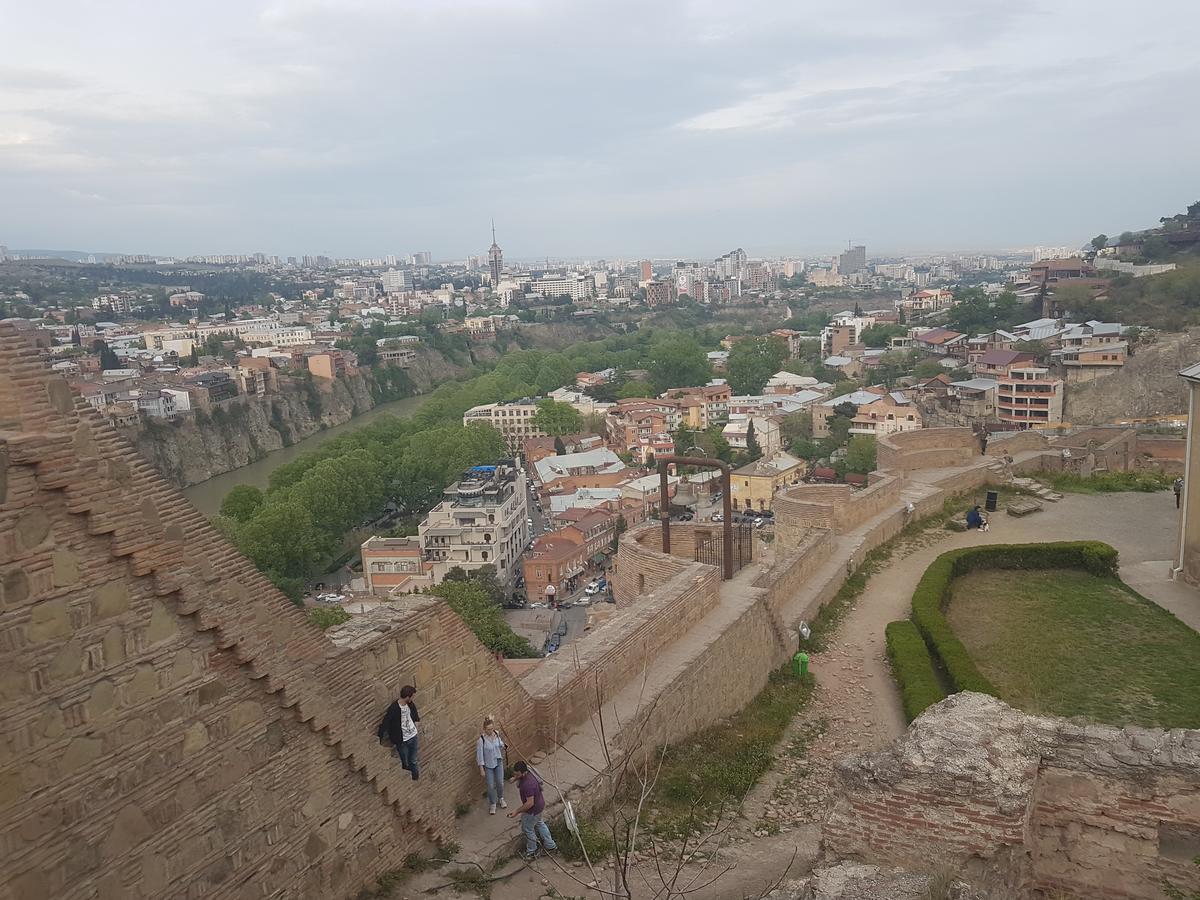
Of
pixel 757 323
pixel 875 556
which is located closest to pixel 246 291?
pixel 757 323

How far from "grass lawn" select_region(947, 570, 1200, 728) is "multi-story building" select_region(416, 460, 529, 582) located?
92.9ft

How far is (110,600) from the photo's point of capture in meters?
3.49

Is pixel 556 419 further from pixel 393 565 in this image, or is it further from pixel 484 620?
pixel 484 620

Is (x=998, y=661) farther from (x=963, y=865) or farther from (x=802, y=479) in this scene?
(x=802, y=479)

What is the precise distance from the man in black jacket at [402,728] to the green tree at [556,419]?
58236mm

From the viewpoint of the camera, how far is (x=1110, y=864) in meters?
5.29

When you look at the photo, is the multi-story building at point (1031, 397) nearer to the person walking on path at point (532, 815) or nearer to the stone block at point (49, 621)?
the person walking on path at point (532, 815)

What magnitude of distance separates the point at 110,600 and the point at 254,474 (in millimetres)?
59074

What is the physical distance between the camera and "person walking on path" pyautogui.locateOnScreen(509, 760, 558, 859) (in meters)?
5.26

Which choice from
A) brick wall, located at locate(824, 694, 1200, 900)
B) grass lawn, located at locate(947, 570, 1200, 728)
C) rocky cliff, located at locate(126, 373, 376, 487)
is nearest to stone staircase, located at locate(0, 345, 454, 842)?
brick wall, located at locate(824, 694, 1200, 900)

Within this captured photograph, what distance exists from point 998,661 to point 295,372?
6945 centimetres

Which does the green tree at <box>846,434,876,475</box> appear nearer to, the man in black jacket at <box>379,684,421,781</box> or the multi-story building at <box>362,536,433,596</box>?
the multi-story building at <box>362,536,433,596</box>

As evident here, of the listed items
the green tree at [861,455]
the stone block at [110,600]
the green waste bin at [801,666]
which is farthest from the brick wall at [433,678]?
the green tree at [861,455]

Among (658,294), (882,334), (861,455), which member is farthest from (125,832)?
(658,294)
